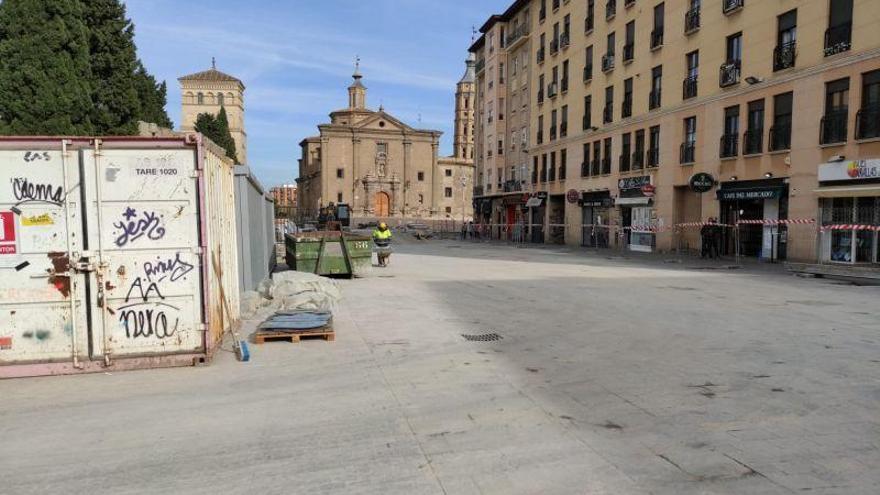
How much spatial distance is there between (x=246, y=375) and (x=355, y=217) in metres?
82.0

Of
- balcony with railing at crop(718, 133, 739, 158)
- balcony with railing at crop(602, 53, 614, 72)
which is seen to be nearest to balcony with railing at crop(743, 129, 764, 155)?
balcony with railing at crop(718, 133, 739, 158)

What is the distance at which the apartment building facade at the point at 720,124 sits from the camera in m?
20.3

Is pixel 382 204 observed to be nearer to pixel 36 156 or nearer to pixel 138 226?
pixel 138 226

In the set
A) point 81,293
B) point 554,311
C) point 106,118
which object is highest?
point 106,118

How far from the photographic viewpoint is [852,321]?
984cm

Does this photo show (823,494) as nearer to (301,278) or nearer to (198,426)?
(198,426)

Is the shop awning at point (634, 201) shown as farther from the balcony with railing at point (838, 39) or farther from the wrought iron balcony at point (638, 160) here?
the balcony with railing at point (838, 39)

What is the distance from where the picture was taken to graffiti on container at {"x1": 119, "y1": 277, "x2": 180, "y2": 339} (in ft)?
21.2

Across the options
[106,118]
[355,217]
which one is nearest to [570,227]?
[106,118]

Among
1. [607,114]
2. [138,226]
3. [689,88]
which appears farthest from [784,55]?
[138,226]

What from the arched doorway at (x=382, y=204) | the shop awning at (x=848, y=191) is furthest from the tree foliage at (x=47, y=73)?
the arched doorway at (x=382, y=204)

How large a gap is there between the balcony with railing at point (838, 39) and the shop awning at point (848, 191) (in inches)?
190

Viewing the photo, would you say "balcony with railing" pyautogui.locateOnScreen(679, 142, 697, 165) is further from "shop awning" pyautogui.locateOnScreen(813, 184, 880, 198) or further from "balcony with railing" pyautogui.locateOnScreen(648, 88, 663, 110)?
"shop awning" pyautogui.locateOnScreen(813, 184, 880, 198)

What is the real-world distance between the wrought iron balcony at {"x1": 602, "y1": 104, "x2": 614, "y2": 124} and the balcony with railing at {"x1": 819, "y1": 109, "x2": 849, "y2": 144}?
15.9 meters
